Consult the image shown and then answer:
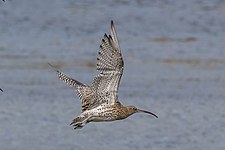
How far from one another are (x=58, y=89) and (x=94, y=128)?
5.18 feet

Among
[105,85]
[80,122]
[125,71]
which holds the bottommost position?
[80,122]

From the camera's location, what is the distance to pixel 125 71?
14.0 m

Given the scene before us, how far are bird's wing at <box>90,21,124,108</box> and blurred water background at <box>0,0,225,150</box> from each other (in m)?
2.54

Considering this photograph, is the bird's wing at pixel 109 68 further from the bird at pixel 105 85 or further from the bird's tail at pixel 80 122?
the bird's tail at pixel 80 122

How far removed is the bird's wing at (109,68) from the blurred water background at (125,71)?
254 centimetres

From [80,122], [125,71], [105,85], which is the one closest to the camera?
[80,122]

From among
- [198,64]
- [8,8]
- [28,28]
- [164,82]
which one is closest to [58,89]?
[164,82]

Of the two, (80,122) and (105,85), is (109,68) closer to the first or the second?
(105,85)

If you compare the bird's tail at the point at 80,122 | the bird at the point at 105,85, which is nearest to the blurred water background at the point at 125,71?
the bird at the point at 105,85

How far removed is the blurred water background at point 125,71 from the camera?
37.0 feet

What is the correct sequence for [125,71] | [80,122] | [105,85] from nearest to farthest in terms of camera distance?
[80,122] → [105,85] → [125,71]

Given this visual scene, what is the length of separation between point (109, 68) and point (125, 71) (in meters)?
5.69

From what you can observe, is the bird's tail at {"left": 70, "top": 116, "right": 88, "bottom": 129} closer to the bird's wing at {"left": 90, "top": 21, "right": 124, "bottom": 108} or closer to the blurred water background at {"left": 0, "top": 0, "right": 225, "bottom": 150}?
the bird's wing at {"left": 90, "top": 21, "right": 124, "bottom": 108}

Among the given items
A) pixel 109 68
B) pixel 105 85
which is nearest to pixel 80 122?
pixel 105 85
